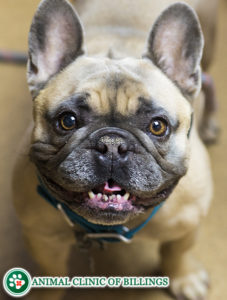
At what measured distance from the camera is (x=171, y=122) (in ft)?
4.06

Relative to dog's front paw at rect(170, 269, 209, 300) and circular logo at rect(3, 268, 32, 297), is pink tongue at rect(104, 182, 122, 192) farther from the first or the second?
dog's front paw at rect(170, 269, 209, 300)

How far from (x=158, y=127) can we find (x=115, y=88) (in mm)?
149

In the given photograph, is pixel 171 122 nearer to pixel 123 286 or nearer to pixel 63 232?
pixel 63 232

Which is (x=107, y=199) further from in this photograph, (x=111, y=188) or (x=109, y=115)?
(x=109, y=115)

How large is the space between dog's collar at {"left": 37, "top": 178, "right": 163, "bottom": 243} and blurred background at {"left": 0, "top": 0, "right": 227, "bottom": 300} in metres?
0.27

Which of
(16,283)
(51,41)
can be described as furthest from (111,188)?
(16,283)

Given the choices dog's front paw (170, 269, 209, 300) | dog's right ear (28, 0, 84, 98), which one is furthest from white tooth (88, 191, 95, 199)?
dog's front paw (170, 269, 209, 300)

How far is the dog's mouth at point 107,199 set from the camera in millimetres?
1156

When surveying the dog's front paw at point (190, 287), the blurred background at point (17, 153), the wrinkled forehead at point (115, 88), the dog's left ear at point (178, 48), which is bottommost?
the dog's front paw at point (190, 287)

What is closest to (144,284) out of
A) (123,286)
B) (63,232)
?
(123,286)

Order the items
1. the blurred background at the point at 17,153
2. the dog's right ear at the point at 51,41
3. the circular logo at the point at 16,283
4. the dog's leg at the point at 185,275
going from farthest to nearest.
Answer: the blurred background at the point at 17,153, the dog's leg at the point at 185,275, the circular logo at the point at 16,283, the dog's right ear at the point at 51,41

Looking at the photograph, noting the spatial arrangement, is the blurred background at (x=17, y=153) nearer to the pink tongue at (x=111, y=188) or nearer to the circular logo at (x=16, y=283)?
the circular logo at (x=16, y=283)

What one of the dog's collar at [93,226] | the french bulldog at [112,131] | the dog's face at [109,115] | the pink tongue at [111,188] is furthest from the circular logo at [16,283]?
the pink tongue at [111,188]

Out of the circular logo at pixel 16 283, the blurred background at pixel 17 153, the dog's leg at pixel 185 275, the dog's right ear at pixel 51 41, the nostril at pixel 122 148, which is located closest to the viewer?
the nostril at pixel 122 148
